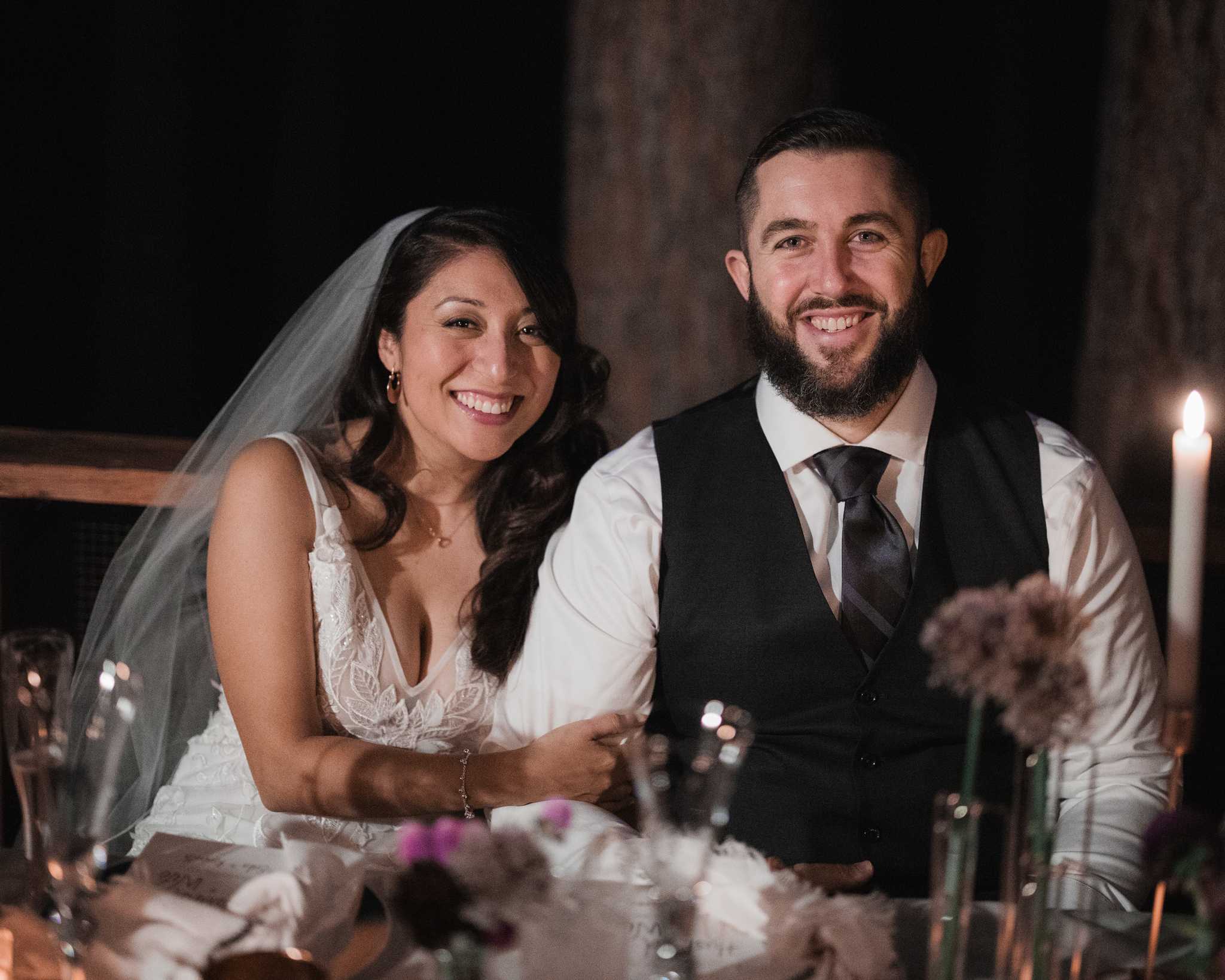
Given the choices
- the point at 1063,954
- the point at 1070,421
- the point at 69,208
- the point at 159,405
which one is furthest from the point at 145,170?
the point at 1063,954

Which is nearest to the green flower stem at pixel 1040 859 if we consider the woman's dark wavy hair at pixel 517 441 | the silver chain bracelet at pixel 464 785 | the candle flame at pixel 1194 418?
the candle flame at pixel 1194 418

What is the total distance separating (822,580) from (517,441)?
77 cm

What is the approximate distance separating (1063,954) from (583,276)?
2.44 m

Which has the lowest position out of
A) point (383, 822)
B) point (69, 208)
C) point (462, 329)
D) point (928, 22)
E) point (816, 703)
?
point (383, 822)

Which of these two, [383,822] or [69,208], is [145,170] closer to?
[69,208]

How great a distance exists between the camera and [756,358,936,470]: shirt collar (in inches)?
84.9

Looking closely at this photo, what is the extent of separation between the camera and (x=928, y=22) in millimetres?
4016

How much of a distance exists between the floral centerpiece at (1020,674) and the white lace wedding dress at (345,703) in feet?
4.41

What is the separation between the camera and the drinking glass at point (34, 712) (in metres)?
1.23

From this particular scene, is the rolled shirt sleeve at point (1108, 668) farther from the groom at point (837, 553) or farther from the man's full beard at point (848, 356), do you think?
the man's full beard at point (848, 356)

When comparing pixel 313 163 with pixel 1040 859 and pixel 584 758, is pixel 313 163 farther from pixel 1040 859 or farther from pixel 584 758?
pixel 1040 859

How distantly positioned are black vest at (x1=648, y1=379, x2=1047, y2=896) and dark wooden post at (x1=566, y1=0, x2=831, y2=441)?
1191 millimetres

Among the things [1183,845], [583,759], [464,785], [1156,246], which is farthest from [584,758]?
[1156,246]

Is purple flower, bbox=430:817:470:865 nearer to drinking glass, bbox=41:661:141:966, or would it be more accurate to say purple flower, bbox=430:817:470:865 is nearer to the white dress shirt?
drinking glass, bbox=41:661:141:966
